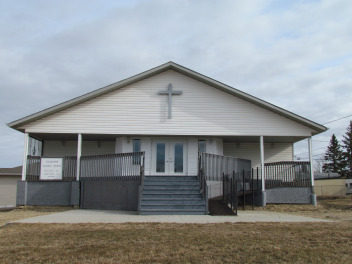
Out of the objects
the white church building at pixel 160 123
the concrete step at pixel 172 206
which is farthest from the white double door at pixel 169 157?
the concrete step at pixel 172 206

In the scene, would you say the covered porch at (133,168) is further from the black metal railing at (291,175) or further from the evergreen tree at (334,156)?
the evergreen tree at (334,156)

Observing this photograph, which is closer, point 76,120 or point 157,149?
point 76,120

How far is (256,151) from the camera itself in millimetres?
21516

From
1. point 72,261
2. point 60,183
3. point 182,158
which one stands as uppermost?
point 182,158

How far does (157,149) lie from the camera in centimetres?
1928

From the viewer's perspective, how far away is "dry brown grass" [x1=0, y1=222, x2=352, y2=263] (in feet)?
20.9

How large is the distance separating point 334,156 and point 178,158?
47936 millimetres

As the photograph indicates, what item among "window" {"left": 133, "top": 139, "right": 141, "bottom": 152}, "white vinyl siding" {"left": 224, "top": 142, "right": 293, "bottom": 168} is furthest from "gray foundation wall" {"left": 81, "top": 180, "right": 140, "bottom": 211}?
"white vinyl siding" {"left": 224, "top": 142, "right": 293, "bottom": 168}

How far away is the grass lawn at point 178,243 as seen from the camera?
20.9ft

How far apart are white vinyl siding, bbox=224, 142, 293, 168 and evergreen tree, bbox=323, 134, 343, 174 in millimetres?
41358

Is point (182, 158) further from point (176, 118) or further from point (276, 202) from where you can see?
point (276, 202)

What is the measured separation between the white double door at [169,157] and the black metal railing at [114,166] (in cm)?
259

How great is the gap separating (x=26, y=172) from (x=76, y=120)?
340 centimetres

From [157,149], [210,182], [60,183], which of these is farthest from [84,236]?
[157,149]
